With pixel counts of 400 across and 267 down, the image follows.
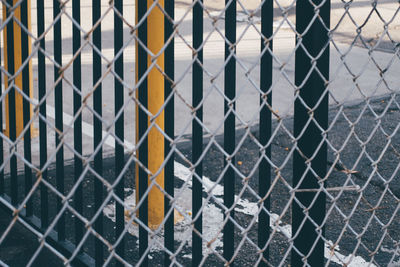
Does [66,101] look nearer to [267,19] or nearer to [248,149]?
[248,149]

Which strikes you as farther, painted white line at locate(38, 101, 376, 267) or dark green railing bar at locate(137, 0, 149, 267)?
painted white line at locate(38, 101, 376, 267)

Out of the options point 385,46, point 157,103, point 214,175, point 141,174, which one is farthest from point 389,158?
point 385,46

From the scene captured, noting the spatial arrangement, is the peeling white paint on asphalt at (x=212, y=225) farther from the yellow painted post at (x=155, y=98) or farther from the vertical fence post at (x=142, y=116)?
the vertical fence post at (x=142, y=116)

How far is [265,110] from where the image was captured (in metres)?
2.01

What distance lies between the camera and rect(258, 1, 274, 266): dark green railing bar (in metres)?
1.93

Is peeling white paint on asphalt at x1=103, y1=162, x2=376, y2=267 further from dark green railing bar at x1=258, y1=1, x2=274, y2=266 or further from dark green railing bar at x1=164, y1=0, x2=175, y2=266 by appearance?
dark green railing bar at x1=258, y1=1, x2=274, y2=266

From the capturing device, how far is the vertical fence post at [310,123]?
1949 millimetres

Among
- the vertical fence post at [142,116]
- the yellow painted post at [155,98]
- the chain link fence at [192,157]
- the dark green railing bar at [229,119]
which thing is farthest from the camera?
the yellow painted post at [155,98]

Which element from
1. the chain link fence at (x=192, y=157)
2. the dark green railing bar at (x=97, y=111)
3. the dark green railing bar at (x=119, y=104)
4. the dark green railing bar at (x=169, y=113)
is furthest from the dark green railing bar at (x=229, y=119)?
the dark green railing bar at (x=97, y=111)

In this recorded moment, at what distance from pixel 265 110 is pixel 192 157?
1.43ft

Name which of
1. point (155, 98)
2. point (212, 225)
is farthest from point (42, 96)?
point (212, 225)

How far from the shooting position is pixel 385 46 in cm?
836

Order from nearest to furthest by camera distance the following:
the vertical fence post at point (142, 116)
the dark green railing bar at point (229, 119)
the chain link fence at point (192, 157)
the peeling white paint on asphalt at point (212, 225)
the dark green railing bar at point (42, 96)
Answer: the chain link fence at point (192, 157) < the dark green railing bar at point (229, 119) < the vertical fence post at point (142, 116) < the dark green railing bar at point (42, 96) < the peeling white paint on asphalt at point (212, 225)

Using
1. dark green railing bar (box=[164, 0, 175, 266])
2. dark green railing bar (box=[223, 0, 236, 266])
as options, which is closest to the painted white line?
dark green railing bar (box=[164, 0, 175, 266])
